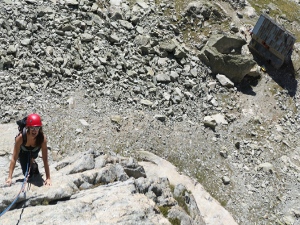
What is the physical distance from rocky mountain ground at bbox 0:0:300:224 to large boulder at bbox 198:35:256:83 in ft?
1.92

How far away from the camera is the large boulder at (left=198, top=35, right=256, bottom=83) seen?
991 inches

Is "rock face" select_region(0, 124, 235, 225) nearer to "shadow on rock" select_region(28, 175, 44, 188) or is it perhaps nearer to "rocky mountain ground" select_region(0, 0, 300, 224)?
"shadow on rock" select_region(28, 175, 44, 188)

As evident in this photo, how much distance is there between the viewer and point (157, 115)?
69.2 feet

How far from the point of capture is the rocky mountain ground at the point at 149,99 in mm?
19250

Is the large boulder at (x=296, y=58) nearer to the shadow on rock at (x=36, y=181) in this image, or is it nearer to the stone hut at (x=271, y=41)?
the stone hut at (x=271, y=41)

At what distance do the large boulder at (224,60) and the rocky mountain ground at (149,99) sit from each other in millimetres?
585

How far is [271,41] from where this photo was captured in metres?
26.9

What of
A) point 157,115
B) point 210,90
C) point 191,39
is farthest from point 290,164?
point 191,39

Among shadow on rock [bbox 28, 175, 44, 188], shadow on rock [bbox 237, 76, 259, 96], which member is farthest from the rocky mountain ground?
shadow on rock [bbox 28, 175, 44, 188]

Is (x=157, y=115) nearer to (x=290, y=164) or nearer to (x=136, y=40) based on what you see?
(x=136, y=40)

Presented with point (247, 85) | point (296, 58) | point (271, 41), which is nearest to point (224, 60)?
point (247, 85)

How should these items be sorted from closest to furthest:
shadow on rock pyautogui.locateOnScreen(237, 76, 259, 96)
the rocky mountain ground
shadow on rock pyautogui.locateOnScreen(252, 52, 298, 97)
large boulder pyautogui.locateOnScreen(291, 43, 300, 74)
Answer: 1. the rocky mountain ground
2. shadow on rock pyautogui.locateOnScreen(237, 76, 259, 96)
3. shadow on rock pyautogui.locateOnScreen(252, 52, 298, 97)
4. large boulder pyautogui.locateOnScreen(291, 43, 300, 74)

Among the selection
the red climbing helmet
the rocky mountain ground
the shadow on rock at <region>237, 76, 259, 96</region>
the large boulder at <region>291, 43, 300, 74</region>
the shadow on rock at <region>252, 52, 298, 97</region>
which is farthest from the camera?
the large boulder at <region>291, 43, 300, 74</region>

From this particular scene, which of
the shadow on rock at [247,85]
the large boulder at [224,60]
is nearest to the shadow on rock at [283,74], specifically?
the shadow on rock at [247,85]
